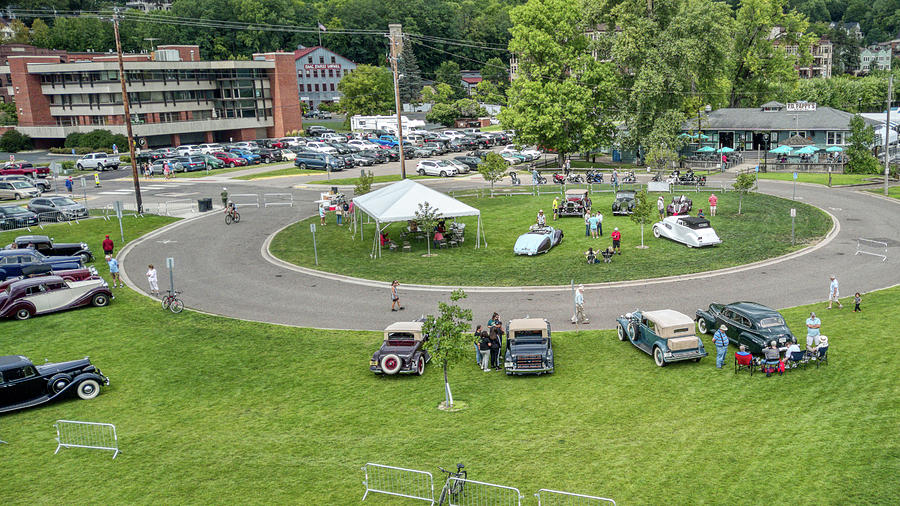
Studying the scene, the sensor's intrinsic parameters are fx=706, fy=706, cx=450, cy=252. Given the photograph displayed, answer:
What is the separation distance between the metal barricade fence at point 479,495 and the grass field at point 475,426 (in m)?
0.43

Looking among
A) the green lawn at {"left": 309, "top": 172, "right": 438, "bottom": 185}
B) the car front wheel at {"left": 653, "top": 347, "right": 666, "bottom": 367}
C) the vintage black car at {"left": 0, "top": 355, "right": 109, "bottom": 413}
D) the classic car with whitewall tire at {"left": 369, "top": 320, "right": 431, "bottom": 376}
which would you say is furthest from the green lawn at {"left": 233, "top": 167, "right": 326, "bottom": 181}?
the car front wheel at {"left": 653, "top": 347, "right": 666, "bottom": 367}

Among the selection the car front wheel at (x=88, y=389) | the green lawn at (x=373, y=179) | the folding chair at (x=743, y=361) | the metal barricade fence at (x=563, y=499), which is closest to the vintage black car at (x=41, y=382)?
the car front wheel at (x=88, y=389)

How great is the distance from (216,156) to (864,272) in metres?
66.2

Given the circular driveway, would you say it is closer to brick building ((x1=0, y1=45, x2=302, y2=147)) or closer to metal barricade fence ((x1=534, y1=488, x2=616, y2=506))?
metal barricade fence ((x1=534, y1=488, x2=616, y2=506))

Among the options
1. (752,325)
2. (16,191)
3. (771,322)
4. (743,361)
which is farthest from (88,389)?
(16,191)

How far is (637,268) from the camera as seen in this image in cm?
3338

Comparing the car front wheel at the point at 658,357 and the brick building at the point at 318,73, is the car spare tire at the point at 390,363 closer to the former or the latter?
the car front wheel at the point at 658,357

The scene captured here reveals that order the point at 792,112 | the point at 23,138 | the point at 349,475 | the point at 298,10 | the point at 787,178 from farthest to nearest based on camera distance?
the point at 298,10 < the point at 23,138 < the point at 792,112 < the point at 787,178 < the point at 349,475

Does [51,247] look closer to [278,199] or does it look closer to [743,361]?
[278,199]

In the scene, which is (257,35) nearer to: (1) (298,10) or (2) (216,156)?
(1) (298,10)

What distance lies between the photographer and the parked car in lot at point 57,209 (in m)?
47.8

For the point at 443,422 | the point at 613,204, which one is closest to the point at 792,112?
the point at 613,204

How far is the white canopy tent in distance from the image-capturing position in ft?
119

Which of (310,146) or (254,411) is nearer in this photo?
(254,411)
